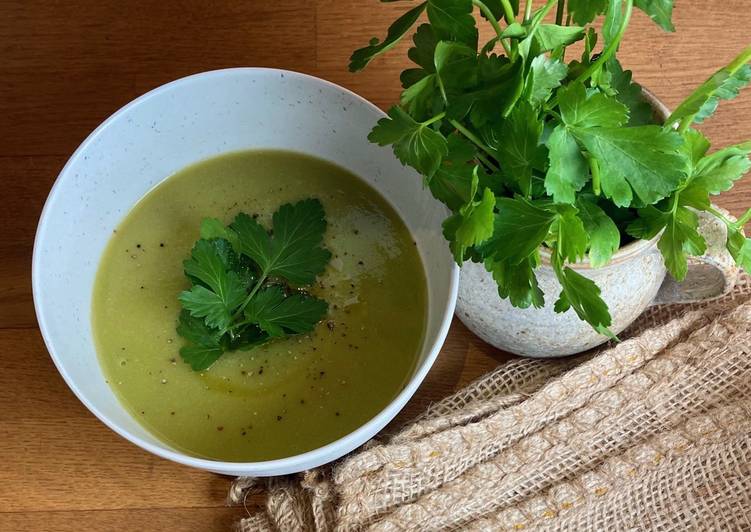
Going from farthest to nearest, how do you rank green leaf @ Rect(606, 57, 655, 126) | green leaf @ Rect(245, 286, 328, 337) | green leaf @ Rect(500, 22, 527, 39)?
1. green leaf @ Rect(245, 286, 328, 337)
2. green leaf @ Rect(606, 57, 655, 126)
3. green leaf @ Rect(500, 22, 527, 39)

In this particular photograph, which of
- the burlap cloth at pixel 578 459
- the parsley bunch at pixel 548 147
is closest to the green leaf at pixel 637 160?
the parsley bunch at pixel 548 147

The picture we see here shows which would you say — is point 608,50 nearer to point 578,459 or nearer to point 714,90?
point 714,90

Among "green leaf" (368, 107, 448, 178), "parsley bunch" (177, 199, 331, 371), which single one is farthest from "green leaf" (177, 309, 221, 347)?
"green leaf" (368, 107, 448, 178)

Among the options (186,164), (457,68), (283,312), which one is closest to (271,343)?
(283,312)

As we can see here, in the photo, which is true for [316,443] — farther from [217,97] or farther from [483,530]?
[217,97]

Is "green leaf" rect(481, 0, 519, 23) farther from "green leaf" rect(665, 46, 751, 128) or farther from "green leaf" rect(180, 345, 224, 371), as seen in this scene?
"green leaf" rect(180, 345, 224, 371)

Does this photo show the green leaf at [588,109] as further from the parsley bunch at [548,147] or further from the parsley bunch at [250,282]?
the parsley bunch at [250,282]

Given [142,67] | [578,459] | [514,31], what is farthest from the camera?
[142,67]
